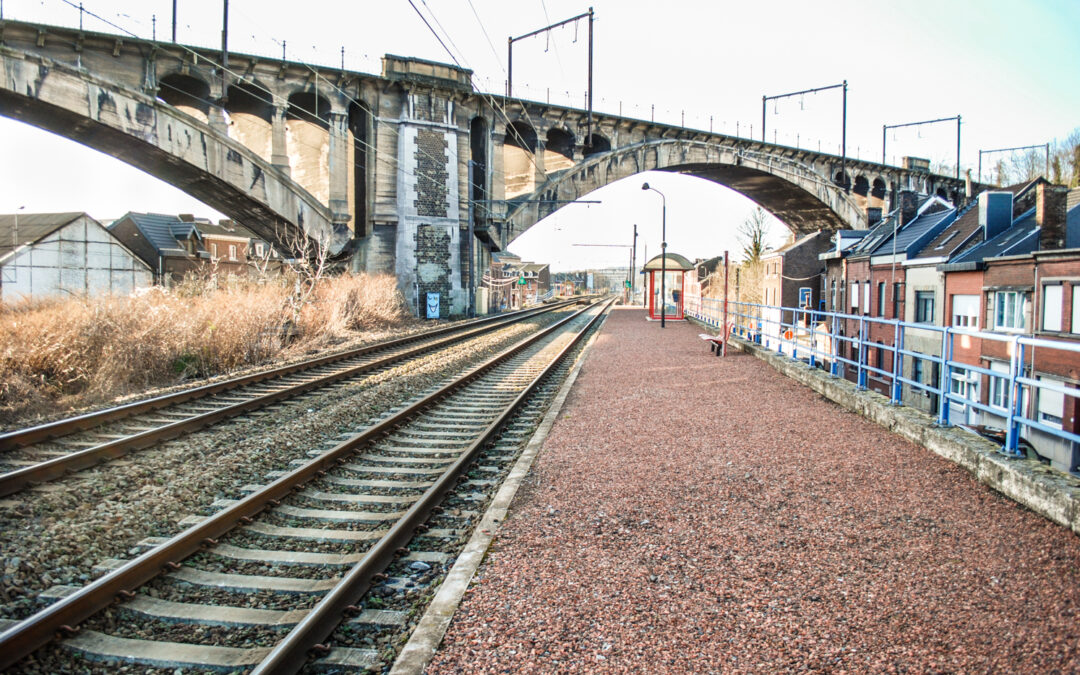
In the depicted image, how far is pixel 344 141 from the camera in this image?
29.3 m

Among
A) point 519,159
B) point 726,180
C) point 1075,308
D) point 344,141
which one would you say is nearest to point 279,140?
point 344,141

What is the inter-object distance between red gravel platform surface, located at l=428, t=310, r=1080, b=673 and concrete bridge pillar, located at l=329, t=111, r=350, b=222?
24982 millimetres

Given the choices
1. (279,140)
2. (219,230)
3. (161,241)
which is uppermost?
(279,140)

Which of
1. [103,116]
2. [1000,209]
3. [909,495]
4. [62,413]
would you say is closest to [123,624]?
[909,495]

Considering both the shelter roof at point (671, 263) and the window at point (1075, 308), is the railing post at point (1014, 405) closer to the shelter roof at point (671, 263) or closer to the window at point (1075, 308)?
the window at point (1075, 308)

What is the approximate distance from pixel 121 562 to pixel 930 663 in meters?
4.38

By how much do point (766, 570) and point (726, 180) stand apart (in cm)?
4968

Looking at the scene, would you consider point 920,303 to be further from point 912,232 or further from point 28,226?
point 28,226

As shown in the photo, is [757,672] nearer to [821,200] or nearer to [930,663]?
[930,663]

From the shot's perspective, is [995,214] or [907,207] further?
[907,207]

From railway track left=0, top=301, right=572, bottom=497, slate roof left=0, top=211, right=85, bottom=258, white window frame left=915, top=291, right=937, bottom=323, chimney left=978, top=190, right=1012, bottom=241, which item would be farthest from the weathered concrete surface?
slate roof left=0, top=211, right=85, bottom=258

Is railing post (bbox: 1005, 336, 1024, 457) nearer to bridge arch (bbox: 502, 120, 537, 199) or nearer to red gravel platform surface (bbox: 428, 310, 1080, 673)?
red gravel platform surface (bbox: 428, 310, 1080, 673)

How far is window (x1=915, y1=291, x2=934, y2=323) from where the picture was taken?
27.5 m

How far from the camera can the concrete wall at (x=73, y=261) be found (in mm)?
33969
